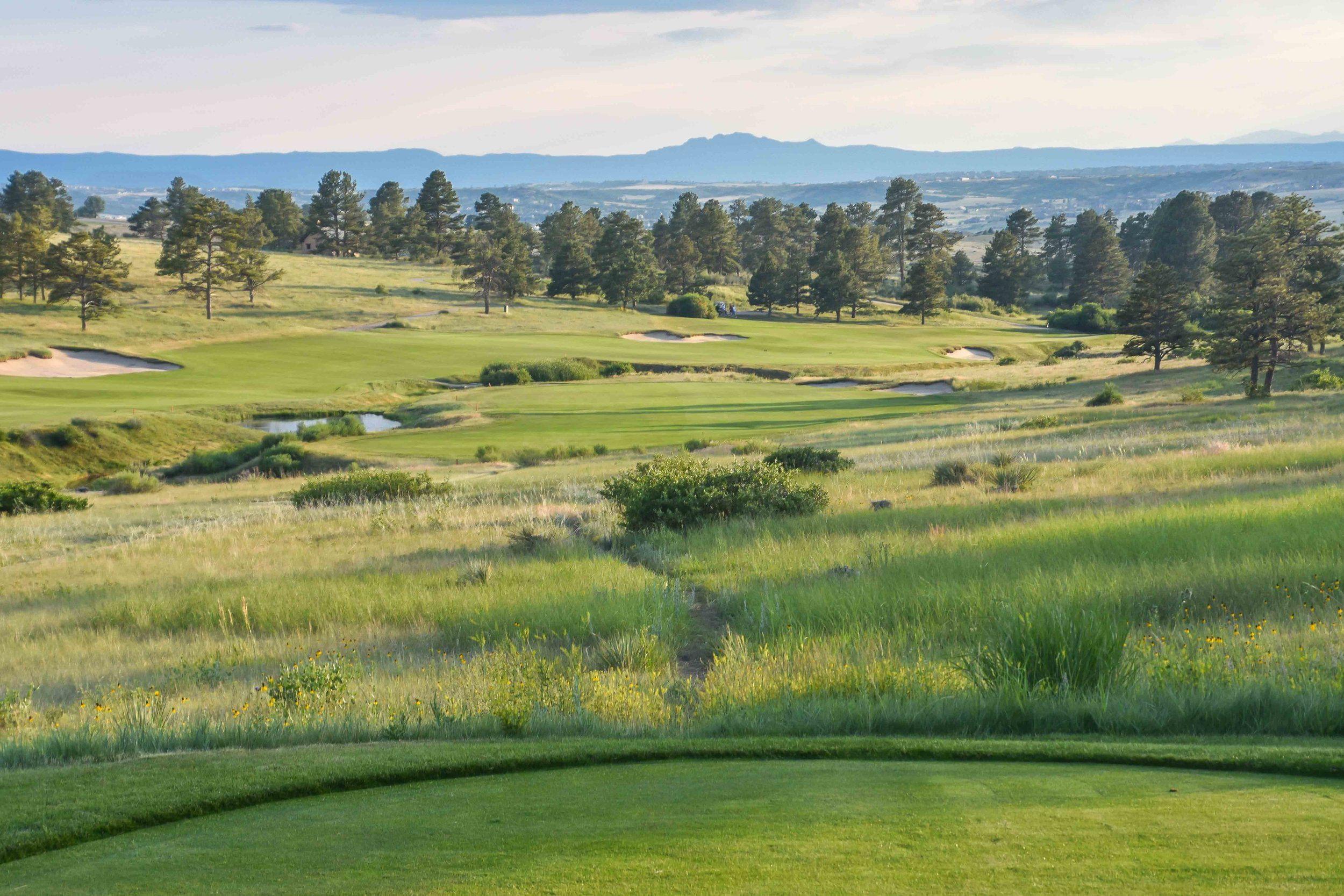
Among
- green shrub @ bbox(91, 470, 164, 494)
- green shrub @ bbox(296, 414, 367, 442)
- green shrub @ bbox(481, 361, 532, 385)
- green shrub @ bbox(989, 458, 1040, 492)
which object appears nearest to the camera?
green shrub @ bbox(989, 458, 1040, 492)

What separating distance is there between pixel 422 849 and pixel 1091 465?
19.1m

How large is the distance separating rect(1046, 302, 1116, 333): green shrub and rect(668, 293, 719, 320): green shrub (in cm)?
3492

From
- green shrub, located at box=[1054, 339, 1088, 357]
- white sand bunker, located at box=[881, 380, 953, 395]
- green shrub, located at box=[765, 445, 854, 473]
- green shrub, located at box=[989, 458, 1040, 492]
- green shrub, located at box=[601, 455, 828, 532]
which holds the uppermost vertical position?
green shrub, located at box=[989, 458, 1040, 492]

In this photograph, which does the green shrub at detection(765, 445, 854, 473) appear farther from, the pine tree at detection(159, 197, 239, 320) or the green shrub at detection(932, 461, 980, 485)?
the pine tree at detection(159, 197, 239, 320)

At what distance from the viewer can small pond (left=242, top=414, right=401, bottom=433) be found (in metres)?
53.3

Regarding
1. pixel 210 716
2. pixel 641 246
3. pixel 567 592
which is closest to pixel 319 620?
pixel 567 592

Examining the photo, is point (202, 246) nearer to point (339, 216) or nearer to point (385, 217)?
point (339, 216)

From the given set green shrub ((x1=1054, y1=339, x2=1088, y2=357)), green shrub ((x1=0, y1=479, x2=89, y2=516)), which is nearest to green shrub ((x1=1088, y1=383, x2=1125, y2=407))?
green shrub ((x1=0, y1=479, x2=89, y2=516))

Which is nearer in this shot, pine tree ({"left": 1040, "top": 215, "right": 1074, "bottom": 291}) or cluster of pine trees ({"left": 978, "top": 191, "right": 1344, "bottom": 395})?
cluster of pine trees ({"left": 978, "top": 191, "right": 1344, "bottom": 395})

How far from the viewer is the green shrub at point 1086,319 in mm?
105312

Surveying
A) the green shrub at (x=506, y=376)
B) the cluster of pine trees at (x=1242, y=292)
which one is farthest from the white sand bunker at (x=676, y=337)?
the cluster of pine trees at (x=1242, y=292)

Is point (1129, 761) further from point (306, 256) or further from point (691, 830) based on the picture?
point (306, 256)

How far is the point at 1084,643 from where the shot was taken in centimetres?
755

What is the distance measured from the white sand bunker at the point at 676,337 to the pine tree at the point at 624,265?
650 inches
